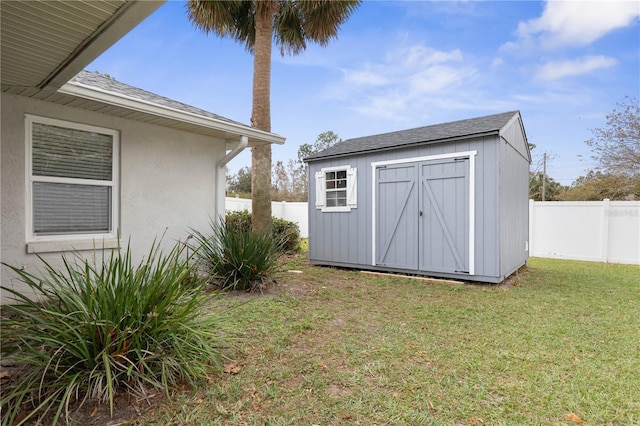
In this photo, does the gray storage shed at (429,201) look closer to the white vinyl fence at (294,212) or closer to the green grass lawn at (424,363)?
the green grass lawn at (424,363)

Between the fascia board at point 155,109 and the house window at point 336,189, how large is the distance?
A: 7.41ft

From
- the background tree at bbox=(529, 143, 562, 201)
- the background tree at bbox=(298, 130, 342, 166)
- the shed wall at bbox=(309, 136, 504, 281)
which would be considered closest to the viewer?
the shed wall at bbox=(309, 136, 504, 281)

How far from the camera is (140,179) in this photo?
4.79m

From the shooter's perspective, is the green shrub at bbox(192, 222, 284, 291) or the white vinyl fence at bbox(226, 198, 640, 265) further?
the white vinyl fence at bbox(226, 198, 640, 265)

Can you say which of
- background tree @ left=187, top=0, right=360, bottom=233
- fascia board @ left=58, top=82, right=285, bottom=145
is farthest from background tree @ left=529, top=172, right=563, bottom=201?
fascia board @ left=58, top=82, right=285, bottom=145

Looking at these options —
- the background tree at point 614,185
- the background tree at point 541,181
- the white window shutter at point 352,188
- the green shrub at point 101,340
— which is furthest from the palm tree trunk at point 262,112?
the background tree at point 541,181

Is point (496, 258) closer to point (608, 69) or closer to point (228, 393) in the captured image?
point (228, 393)

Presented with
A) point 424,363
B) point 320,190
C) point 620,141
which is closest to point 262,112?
point 320,190

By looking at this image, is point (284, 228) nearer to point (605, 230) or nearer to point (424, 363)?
point (424, 363)

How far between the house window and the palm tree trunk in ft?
4.95

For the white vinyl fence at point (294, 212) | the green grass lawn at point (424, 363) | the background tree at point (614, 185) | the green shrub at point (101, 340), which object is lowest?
the green grass lawn at point (424, 363)

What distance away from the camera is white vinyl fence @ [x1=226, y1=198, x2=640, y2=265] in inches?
330

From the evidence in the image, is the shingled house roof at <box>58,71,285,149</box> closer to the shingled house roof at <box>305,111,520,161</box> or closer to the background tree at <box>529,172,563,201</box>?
the shingled house roof at <box>305,111,520,161</box>

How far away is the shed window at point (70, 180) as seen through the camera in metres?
3.91
